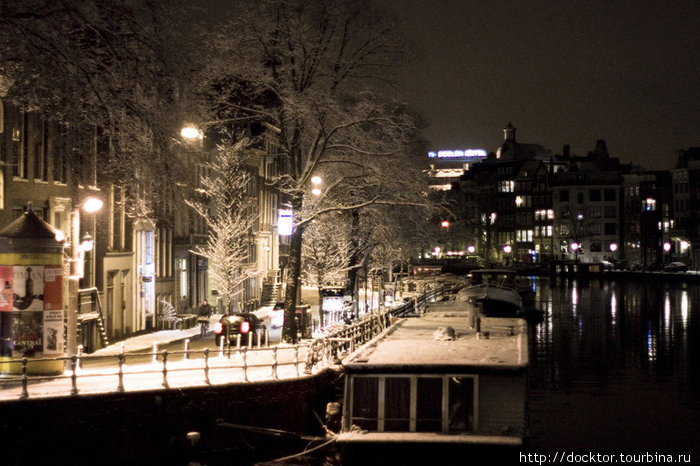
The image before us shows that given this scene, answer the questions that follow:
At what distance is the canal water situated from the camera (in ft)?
92.3

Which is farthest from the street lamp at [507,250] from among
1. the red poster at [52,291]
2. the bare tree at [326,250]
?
the red poster at [52,291]

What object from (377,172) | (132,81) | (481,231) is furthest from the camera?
(481,231)

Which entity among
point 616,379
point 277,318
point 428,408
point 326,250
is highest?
point 326,250

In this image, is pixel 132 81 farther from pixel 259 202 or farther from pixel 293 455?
pixel 259 202

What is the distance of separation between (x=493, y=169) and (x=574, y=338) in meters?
123

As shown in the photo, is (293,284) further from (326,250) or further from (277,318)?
(326,250)

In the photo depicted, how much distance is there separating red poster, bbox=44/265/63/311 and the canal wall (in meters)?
3.77

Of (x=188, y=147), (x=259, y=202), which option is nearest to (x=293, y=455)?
(x=188, y=147)

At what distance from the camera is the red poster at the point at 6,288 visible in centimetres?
2222

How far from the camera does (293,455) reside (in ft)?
77.2

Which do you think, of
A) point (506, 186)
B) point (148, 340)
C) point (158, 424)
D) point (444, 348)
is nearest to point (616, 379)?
point (444, 348)

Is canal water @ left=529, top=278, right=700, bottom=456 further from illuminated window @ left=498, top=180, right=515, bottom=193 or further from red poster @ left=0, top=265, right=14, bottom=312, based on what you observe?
illuminated window @ left=498, top=180, right=515, bottom=193

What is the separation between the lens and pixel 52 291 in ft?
74.7

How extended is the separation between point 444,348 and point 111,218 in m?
17.4
